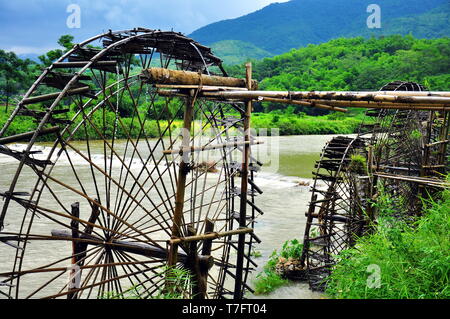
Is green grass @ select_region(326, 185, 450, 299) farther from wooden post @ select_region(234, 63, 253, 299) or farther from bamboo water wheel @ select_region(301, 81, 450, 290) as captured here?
bamboo water wheel @ select_region(301, 81, 450, 290)

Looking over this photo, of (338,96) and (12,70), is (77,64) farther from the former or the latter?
(12,70)

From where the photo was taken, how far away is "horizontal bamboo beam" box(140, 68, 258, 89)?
20.1ft

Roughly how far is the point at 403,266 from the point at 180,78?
4046 mm

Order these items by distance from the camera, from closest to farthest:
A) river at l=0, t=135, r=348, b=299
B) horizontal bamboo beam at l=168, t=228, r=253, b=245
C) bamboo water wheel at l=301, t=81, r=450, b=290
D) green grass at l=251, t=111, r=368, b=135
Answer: horizontal bamboo beam at l=168, t=228, r=253, b=245
bamboo water wheel at l=301, t=81, r=450, b=290
river at l=0, t=135, r=348, b=299
green grass at l=251, t=111, r=368, b=135

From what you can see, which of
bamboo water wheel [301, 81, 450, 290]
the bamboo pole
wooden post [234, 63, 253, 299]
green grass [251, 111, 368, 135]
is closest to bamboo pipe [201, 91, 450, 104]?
the bamboo pole

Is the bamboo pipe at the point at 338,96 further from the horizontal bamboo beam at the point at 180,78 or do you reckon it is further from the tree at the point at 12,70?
the tree at the point at 12,70

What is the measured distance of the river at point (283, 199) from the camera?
12555 mm

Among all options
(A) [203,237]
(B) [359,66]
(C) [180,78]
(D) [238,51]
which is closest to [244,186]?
(A) [203,237]

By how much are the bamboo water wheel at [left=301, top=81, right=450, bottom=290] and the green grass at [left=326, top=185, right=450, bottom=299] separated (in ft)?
10.4

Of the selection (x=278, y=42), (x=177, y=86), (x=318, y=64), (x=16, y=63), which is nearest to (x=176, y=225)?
(x=177, y=86)

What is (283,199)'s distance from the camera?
20797 millimetres

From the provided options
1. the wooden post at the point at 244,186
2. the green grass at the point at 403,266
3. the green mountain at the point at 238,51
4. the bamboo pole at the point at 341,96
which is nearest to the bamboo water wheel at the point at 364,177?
the wooden post at the point at 244,186
